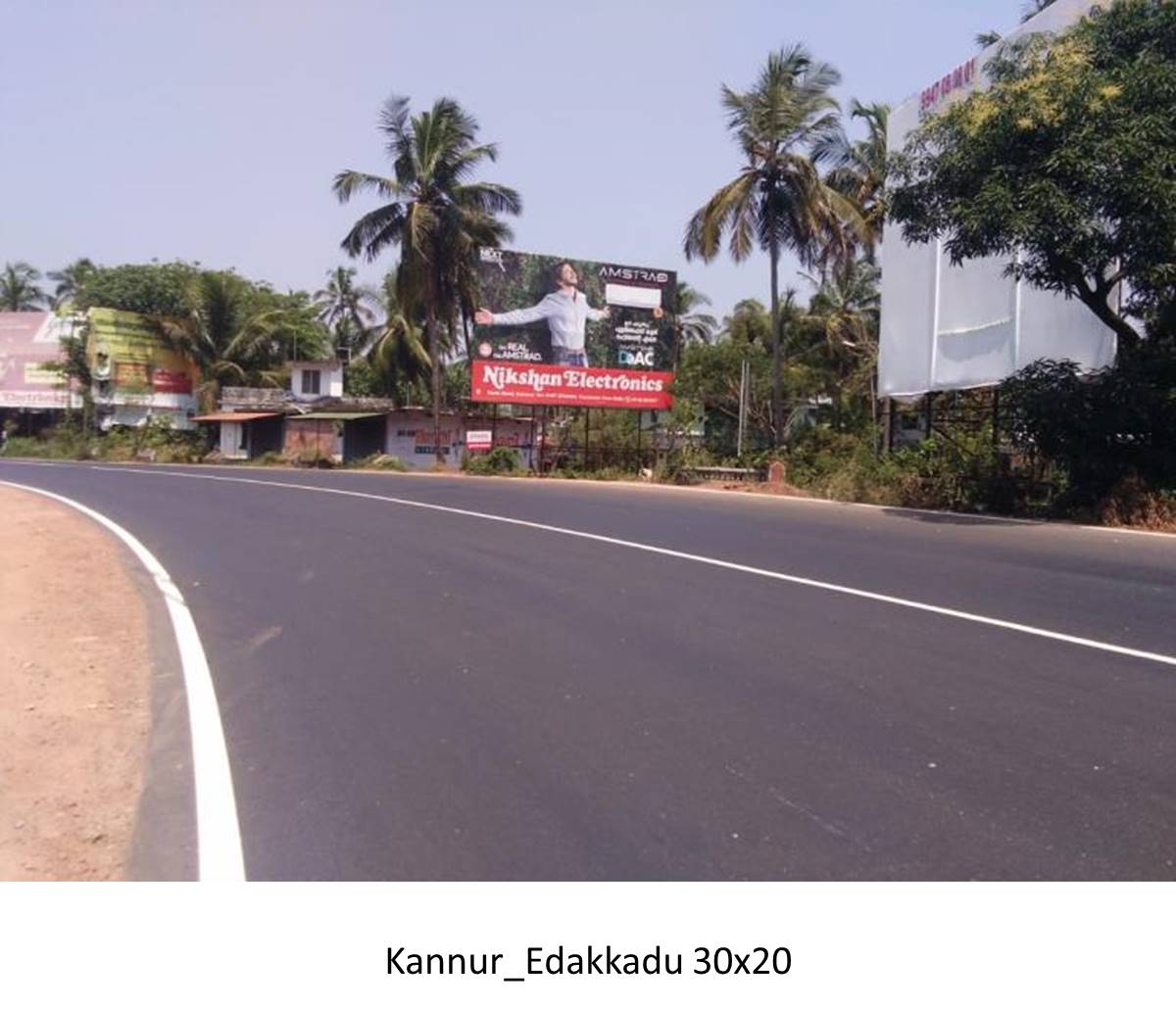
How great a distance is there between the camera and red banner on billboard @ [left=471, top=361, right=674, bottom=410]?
36.7 meters

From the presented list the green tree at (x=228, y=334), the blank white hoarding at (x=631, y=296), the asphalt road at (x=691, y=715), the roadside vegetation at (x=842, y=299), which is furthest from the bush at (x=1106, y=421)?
the green tree at (x=228, y=334)

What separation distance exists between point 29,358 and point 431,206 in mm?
30986

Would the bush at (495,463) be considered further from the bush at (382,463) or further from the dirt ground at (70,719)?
the dirt ground at (70,719)

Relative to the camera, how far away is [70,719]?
623 centimetres

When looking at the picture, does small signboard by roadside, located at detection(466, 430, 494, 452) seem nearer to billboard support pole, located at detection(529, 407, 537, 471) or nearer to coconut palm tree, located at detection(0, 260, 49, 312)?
billboard support pole, located at detection(529, 407, 537, 471)

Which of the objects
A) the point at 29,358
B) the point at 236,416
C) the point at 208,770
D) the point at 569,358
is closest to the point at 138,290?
the point at 29,358

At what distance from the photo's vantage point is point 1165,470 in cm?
1697

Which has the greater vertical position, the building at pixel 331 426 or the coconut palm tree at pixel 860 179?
the coconut palm tree at pixel 860 179

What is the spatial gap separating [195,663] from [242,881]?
3843mm

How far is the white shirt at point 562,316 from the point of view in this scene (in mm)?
37062

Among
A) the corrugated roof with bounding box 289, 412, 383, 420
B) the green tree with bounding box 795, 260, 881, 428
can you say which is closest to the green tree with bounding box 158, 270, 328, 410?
the corrugated roof with bounding box 289, 412, 383, 420

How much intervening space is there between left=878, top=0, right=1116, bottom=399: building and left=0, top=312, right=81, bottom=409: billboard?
1779 inches

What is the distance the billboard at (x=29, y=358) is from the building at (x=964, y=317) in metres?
45.2

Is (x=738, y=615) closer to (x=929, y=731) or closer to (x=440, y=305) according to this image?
(x=929, y=731)
